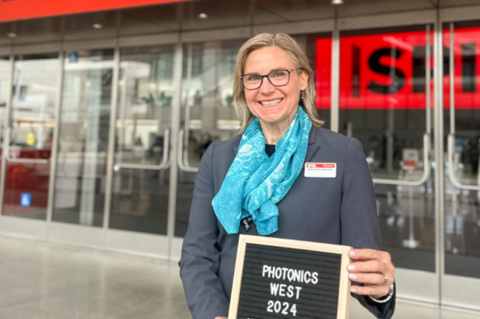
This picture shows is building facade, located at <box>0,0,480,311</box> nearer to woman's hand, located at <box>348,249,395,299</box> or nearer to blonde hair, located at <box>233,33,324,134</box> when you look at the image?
blonde hair, located at <box>233,33,324,134</box>

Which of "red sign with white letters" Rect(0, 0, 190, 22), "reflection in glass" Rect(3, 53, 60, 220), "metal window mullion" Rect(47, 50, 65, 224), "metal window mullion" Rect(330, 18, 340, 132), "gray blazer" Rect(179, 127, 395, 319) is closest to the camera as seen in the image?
"gray blazer" Rect(179, 127, 395, 319)

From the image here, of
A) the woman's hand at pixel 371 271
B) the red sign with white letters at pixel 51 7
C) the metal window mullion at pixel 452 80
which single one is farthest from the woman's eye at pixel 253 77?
the metal window mullion at pixel 452 80

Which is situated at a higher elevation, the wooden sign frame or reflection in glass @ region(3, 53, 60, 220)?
reflection in glass @ region(3, 53, 60, 220)

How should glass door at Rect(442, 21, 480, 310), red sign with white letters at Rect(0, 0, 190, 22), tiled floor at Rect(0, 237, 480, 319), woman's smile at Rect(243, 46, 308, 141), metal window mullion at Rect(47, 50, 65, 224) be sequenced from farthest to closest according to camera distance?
metal window mullion at Rect(47, 50, 65, 224) → red sign with white letters at Rect(0, 0, 190, 22) → glass door at Rect(442, 21, 480, 310) → tiled floor at Rect(0, 237, 480, 319) → woman's smile at Rect(243, 46, 308, 141)

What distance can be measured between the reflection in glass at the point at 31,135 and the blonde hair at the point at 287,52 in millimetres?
5574

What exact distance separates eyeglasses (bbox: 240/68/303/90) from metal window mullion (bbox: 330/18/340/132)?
3355mm

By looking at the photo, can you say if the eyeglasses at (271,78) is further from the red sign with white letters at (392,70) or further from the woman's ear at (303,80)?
the red sign with white letters at (392,70)

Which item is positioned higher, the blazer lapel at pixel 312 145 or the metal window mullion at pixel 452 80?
the metal window mullion at pixel 452 80

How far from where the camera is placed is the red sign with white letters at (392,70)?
4176mm

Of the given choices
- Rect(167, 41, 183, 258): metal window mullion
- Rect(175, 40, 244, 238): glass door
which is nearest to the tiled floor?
Rect(167, 41, 183, 258): metal window mullion

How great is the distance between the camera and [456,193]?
4.17 metres

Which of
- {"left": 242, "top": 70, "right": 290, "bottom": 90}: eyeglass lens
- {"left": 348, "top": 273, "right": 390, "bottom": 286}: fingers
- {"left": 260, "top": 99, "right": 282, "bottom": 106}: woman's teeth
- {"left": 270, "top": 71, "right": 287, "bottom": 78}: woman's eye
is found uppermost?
{"left": 270, "top": 71, "right": 287, "bottom": 78}: woman's eye

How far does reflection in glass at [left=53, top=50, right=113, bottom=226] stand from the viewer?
603 cm

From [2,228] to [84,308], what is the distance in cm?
387
